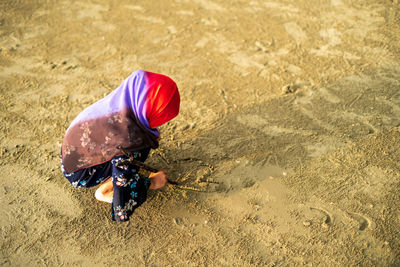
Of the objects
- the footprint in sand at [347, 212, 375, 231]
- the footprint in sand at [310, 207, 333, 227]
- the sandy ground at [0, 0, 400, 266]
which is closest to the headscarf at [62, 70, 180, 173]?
the sandy ground at [0, 0, 400, 266]

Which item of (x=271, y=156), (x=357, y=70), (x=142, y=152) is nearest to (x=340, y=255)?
(x=271, y=156)

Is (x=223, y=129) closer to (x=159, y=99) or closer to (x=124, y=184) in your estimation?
(x=159, y=99)

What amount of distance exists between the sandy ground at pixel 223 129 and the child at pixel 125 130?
13.5 inches

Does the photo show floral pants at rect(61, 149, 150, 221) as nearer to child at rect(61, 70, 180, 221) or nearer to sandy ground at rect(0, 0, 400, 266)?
child at rect(61, 70, 180, 221)

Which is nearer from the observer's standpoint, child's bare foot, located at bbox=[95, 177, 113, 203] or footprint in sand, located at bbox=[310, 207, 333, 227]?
footprint in sand, located at bbox=[310, 207, 333, 227]

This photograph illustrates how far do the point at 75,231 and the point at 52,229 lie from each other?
15 centimetres

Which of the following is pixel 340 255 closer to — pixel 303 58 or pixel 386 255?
pixel 386 255

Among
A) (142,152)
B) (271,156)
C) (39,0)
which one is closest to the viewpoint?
(142,152)

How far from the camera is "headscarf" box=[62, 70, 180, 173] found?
1925mm

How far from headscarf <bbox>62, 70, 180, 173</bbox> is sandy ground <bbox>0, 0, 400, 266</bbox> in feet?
1.69

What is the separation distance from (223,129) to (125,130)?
Answer: 1.08 m

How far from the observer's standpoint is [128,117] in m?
1.92

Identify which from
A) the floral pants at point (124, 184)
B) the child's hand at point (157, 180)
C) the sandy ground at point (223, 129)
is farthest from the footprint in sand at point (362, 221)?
the floral pants at point (124, 184)

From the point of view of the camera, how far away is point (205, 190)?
2.39m
